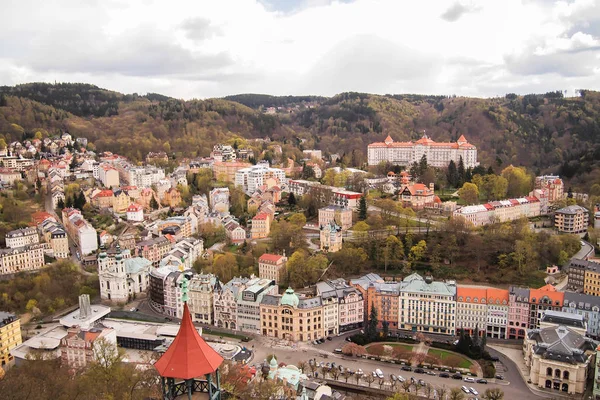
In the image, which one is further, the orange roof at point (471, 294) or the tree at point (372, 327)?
the orange roof at point (471, 294)

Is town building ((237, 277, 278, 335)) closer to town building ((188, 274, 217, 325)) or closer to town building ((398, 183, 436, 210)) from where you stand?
town building ((188, 274, 217, 325))

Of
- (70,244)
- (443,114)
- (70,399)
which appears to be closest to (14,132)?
(70,244)

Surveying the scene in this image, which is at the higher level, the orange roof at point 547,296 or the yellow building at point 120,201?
the yellow building at point 120,201

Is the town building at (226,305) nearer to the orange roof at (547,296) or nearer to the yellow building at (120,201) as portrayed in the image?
the orange roof at (547,296)

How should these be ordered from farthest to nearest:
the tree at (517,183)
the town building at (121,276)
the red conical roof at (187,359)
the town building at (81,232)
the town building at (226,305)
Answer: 1. the tree at (517,183)
2. the town building at (81,232)
3. the town building at (121,276)
4. the town building at (226,305)
5. the red conical roof at (187,359)

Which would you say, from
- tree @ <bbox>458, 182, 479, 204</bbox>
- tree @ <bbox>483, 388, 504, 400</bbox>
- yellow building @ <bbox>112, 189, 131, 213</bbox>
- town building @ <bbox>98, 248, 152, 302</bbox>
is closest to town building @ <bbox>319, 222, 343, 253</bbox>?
town building @ <bbox>98, 248, 152, 302</bbox>

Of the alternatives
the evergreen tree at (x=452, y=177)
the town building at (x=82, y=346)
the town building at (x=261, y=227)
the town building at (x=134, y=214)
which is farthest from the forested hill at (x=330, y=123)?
the town building at (x=82, y=346)

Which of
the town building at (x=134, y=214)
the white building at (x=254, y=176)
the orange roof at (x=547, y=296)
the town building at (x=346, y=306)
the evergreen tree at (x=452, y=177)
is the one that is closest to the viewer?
the orange roof at (x=547, y=296)

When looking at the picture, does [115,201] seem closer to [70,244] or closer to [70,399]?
[70,244]

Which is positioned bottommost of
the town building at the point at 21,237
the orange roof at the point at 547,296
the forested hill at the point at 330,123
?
the orange roof at the point at 547,296
